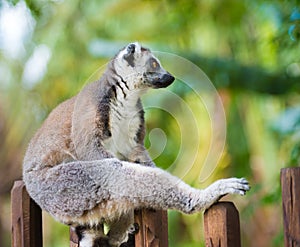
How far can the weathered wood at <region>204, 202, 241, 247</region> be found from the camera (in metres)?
1.98

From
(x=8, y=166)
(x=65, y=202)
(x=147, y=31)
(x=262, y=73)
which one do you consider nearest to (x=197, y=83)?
(x=65, y=202)

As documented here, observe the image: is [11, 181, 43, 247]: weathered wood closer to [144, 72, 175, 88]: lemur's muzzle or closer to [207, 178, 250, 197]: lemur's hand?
[144, 72, 175, 88]: lemur's muzzle

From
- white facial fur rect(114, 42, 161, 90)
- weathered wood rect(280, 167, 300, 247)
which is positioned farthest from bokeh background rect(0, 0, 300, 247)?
weathered wood rect(280, 167, 300, 247)

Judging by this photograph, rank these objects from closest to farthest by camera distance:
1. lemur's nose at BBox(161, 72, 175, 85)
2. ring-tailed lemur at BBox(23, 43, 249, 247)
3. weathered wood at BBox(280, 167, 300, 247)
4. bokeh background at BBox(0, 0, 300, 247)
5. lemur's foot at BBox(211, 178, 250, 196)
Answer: weathered wood at BBox(280, 167, 300, 247) → lemur's foot at BBox(211, 178, 250, 196) → ring-tailed lemur at BBox(23, 43, 249, 247) → lemur's nose at BBox(161, 72, 175, 85) → bokeh background at BBox(0, 0, 300, 247)

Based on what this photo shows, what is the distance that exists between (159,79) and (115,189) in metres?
0.61

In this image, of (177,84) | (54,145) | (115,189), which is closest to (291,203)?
(115,189)

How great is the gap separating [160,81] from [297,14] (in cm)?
123

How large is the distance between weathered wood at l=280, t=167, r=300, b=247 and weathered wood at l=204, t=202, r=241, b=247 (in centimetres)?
21

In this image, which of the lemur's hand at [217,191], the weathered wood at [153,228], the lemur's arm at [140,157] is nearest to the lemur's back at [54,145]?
the lemur's arm at [140,157]

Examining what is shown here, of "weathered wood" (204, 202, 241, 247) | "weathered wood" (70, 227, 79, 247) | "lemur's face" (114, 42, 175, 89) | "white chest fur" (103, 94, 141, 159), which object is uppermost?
"lemur's face" (114, 42, 175, 89)

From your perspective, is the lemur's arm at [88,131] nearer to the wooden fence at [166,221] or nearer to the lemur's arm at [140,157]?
the lemur's arm at [140,157]

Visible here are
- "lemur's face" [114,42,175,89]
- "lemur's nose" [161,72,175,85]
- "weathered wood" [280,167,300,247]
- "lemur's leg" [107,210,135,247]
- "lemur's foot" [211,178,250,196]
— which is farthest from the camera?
"lemur's face" [114,42,175,89]

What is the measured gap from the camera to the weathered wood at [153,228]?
7.38 feet

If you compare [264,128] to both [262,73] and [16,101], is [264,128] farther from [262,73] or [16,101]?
[16,101]
